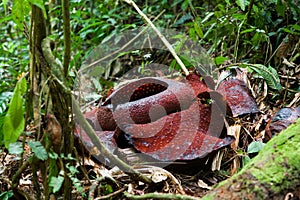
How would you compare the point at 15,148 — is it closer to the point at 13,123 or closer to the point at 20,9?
the point at 13,123

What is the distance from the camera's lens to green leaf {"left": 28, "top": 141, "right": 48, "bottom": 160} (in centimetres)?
108

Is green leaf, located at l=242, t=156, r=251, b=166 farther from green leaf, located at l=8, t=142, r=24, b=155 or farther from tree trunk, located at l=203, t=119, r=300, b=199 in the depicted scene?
green leaf, located at l=8, t=142, r=24, b=155

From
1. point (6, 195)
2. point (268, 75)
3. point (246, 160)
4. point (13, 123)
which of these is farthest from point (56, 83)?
point (268, 75)

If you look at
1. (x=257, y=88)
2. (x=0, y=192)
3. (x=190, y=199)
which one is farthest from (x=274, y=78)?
(x=0, y=192)

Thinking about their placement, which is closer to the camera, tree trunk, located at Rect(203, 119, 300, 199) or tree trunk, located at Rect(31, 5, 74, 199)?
tree trunk, located at Rect(203, 119, 300, 199)

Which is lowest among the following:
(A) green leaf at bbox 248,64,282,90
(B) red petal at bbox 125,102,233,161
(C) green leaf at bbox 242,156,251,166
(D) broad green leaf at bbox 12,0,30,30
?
(C) green leaf at bbox 242,156,251,166

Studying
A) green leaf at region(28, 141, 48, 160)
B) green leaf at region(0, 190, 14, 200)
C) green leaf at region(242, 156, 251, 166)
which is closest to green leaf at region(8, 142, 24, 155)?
green leaf at region(28, 141, 48, 160)

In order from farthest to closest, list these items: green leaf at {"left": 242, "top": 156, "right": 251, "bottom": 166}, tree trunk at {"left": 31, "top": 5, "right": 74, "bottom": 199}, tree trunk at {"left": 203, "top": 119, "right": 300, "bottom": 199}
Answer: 1. green leaf at {"left": 242, "top": 156, "right": 251, "bottom": 166}
2. tree trunk at {"left": 31, "top": 5, "right": 74, "bottom": 199}
3. tree trunk at {"left": 203, "top": 119, "right": 300, "bottom": 199}

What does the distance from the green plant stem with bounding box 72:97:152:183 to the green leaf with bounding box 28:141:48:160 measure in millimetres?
148

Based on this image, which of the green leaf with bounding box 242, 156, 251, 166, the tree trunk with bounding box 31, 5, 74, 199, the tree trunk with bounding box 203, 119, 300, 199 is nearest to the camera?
the tree trunk with bounding box 203, 119, 300, 199

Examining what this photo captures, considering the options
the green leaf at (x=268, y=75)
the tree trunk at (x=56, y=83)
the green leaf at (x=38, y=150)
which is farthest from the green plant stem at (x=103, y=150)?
the green leaf at (x=268, y=75)

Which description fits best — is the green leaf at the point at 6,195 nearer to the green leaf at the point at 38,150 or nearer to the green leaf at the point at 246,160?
the green leaf at the point at 38,150

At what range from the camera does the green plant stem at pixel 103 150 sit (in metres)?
1.18

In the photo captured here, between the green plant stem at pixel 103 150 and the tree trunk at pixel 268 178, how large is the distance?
0.35m
